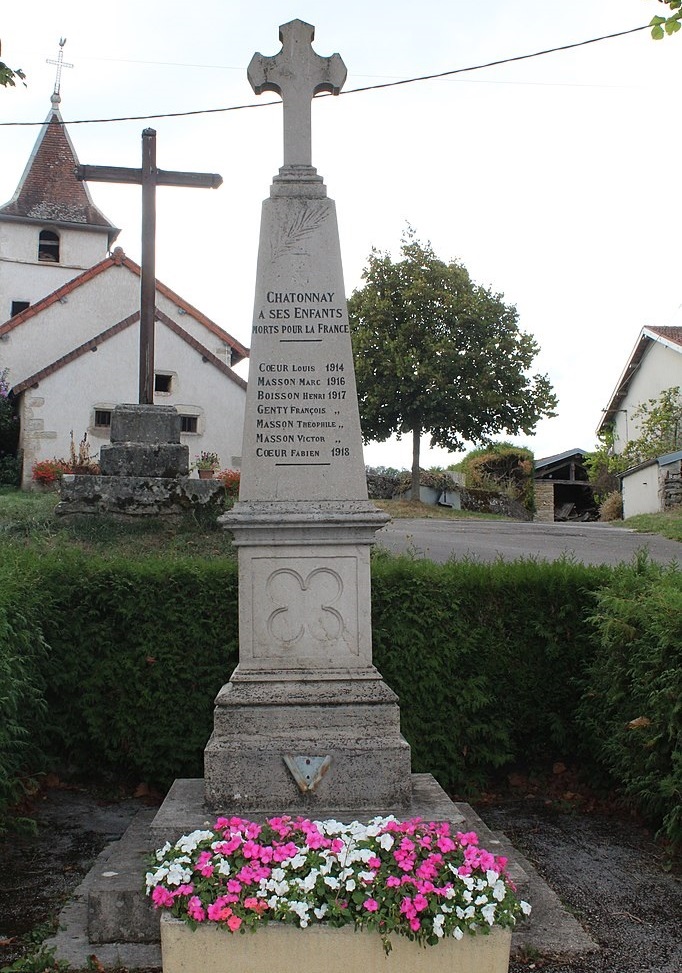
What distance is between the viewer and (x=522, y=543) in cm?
1366

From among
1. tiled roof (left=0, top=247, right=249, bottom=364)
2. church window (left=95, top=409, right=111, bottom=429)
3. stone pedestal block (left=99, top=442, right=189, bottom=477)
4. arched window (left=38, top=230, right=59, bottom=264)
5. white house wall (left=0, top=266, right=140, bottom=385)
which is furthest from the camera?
arched window (left=38, top=230, right=59, bottom=264)

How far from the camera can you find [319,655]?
4715mm

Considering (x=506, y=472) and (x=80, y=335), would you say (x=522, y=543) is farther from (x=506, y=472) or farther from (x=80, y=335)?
(x=506, y=472)

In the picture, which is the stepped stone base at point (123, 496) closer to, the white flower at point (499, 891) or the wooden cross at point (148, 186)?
the wooden cross at point (148, 186)

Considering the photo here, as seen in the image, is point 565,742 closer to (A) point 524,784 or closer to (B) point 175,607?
(A) point 524,784

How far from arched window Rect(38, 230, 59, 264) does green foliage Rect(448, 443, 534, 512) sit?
15.5 metres

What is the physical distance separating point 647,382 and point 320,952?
91.6 ft

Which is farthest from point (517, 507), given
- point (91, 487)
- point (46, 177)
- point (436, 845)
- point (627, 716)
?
point (436, 845)

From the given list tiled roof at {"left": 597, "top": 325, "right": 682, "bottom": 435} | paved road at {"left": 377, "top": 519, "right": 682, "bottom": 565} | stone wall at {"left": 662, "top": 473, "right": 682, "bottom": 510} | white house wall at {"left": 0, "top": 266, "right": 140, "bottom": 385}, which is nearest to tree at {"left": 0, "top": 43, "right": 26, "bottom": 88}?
paved road at {"left": 377, "top": 519, "right": 682, "bottom": 565}

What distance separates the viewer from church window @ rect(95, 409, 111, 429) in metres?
23.1

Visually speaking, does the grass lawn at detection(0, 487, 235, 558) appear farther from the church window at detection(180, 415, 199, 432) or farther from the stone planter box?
the church window at detection(180, 415, 199, 432)

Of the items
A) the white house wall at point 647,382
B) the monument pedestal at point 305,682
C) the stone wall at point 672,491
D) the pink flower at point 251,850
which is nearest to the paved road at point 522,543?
the stone wall at point 672,491

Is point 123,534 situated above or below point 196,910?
above

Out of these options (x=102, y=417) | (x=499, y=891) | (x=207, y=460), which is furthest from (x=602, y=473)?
(x=499, y=891)
